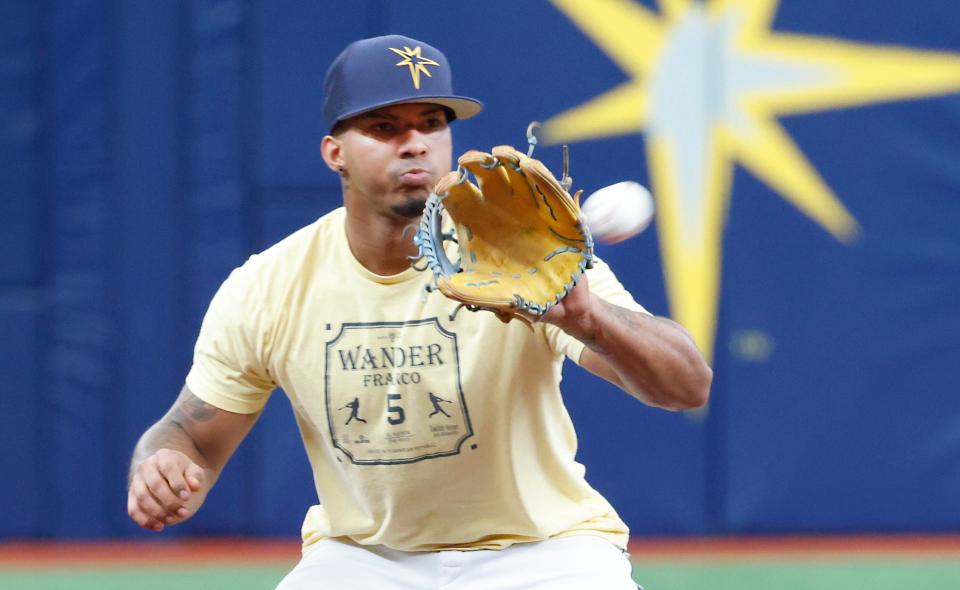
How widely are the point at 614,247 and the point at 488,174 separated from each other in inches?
139

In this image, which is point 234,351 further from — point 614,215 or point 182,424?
point 614,215

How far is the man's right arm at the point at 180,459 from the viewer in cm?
297

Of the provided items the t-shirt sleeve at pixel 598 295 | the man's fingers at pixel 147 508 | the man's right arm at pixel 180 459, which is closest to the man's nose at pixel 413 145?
the t-shirt sleeve at pixel 598 295

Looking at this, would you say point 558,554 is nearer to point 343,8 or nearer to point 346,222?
point 346,222

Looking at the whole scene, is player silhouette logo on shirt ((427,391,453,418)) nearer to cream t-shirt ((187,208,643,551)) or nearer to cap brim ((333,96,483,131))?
cream t-shirt ((187,208,643,551))

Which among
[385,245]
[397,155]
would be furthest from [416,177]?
[385,245]

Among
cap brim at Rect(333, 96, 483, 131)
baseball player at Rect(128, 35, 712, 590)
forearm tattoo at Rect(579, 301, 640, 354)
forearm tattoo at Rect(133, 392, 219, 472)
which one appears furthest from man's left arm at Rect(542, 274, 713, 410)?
forearm tattoo at Rect(133, 392, 219, 472)

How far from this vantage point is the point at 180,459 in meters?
3.04

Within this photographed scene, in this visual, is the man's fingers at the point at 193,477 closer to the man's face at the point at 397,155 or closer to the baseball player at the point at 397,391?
the baseball player at the point at 397,391

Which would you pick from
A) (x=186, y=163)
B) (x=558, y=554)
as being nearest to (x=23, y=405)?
(x=186, y=163)

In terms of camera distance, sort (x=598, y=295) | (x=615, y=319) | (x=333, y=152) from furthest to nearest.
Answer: (x=333, y=152)
(x=598, y=295)
(x=615, y=319)

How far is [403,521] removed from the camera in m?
3.37

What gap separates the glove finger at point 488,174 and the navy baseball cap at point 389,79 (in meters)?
0.54

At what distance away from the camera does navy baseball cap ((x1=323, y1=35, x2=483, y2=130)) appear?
333cm
